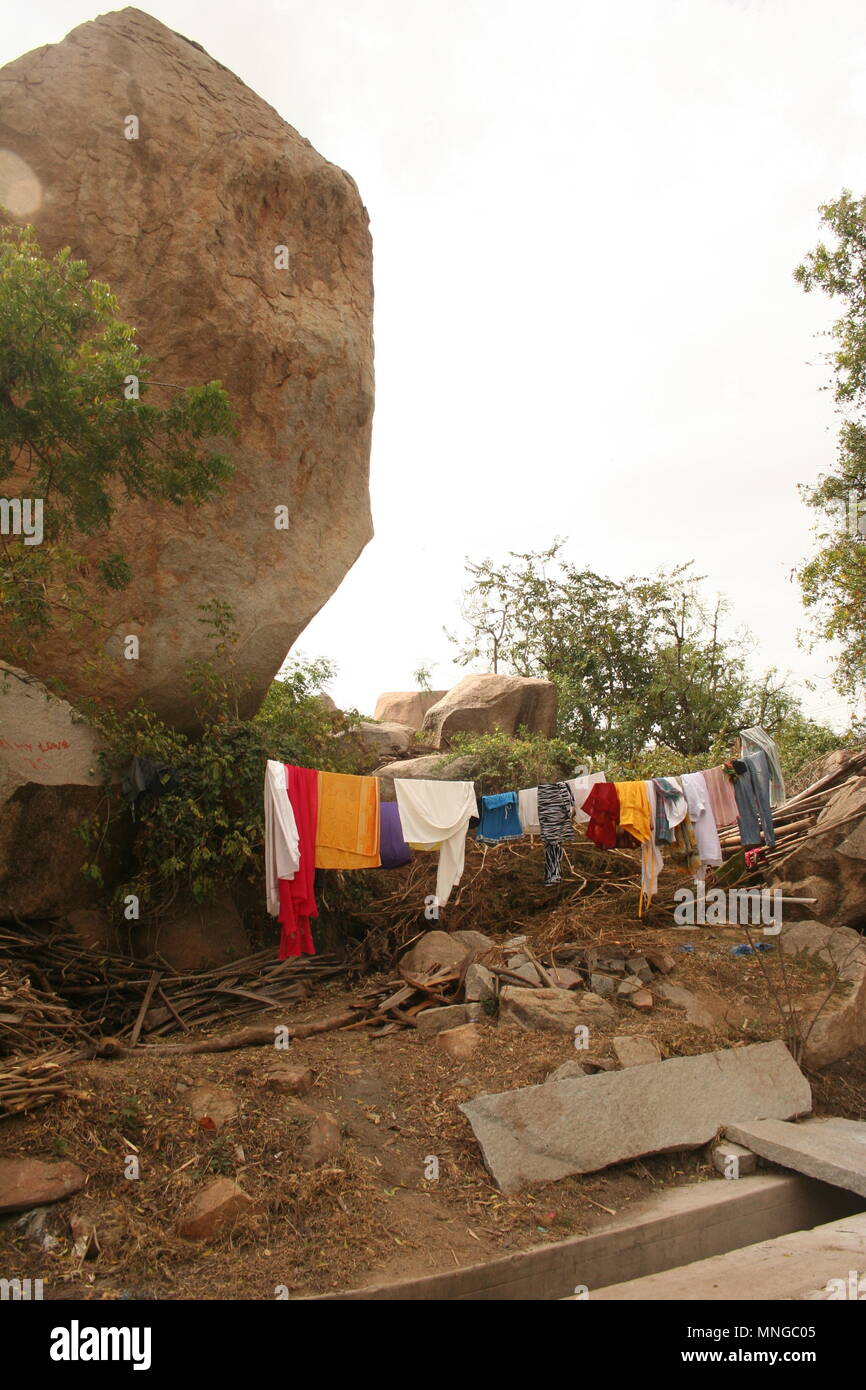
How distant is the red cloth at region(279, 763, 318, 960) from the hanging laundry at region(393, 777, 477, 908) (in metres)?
0.99

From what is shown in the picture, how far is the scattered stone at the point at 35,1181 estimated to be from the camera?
5176 millimetres

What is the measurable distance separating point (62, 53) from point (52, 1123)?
1045 cm

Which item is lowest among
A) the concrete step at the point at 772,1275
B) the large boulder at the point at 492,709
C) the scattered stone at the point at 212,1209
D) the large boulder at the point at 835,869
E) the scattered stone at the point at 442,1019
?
the concrete step at the point at 772,1275

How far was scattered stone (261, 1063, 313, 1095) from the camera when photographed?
670 centimetres

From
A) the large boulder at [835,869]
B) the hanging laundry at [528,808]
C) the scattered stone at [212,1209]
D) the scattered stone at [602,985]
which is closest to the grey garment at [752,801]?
the large boulder at [835,869]

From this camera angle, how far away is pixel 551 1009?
7984mm

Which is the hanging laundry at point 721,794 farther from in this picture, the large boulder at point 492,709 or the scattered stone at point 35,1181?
the scattered stone at point 35,1181

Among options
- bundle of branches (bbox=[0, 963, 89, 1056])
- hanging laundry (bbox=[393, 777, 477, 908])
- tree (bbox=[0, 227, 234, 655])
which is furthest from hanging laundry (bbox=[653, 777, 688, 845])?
bundle of branches (bbox=[0, 963, 89, 1056])

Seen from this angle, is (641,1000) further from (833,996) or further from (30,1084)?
(30,1084)

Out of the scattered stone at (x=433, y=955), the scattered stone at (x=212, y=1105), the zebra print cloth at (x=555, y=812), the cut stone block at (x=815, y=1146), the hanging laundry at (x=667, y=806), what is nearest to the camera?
the scattered stone at (x=212, y=1105)

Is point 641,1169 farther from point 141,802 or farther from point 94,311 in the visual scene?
point 94,311

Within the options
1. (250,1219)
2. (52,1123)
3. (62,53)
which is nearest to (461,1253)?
(250,1219)

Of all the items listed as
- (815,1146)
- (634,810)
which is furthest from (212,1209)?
(634,810)

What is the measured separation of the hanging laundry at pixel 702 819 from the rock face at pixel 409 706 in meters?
10.6
